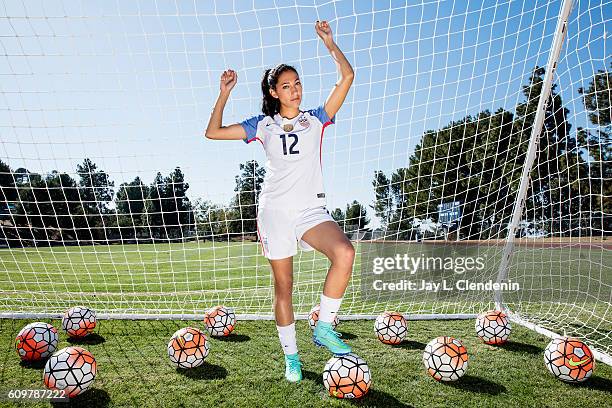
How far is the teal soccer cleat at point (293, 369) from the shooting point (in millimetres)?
3502

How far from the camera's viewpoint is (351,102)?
5809 millimetres

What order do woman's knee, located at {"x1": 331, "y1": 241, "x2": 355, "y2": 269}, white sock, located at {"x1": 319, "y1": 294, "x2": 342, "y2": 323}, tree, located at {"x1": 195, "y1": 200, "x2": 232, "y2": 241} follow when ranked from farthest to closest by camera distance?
tree, located at {"x1": 195, "y1": 200, "x2": 232, "y2": 241} < white sock, located at {"x1": 319, "y1": 294, "x2": 342, "y2": 323} < woman's knee, located at {"x1": 331, "y1": 241, "x2": 355, "y2": 269}

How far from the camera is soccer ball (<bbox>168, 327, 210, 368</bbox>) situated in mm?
3840

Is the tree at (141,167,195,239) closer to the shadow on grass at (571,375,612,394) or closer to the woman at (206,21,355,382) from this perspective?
the woman at (206,21,355,382)

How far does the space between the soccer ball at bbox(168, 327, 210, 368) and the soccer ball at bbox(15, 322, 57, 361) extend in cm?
127

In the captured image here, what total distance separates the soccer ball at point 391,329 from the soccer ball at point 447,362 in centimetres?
96

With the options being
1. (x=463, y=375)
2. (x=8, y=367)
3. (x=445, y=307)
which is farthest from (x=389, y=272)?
(x=8, y=367)

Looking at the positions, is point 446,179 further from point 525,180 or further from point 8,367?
Answer: point 8,367

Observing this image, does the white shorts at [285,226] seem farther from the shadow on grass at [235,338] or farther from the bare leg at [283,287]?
the shadow on grass at [235,338]

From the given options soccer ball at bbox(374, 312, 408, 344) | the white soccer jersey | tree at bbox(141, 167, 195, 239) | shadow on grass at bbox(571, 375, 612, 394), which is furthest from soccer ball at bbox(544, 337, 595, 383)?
tree at bbox(141, 167, 195, 239)

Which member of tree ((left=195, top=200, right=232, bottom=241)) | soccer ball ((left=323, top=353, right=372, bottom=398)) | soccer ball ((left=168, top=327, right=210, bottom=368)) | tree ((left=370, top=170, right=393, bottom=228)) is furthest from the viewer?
tree ((left=370, top=170, right=393, bottom=228))

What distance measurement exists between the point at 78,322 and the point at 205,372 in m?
1.99

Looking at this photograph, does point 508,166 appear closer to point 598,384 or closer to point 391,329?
point 391,329

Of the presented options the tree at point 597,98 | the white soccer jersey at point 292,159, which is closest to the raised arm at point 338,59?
the white soccer jersey at point 292,159
